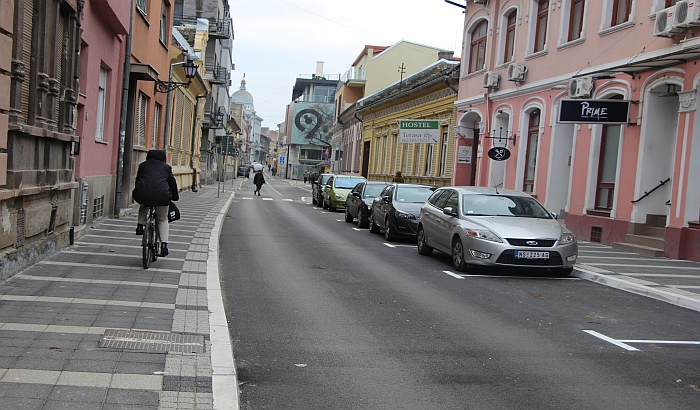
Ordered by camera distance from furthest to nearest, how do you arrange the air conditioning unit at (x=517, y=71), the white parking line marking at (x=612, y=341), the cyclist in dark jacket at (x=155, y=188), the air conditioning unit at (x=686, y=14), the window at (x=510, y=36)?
1. the window at (x=510, y=36)
2. the air conditioning unit at (x=517, y=71)
3. the air conditioning unit at (x=686, y=14)
4. the cyclist in dark jacket at (x=155, y=188)
5. the white parking line marking at (x=612, y=341)

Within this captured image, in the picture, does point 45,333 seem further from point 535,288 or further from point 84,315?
point 535,288

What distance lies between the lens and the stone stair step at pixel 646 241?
14.8 meters

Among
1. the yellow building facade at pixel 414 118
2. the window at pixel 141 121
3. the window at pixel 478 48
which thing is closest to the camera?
the window at pixel 141 121

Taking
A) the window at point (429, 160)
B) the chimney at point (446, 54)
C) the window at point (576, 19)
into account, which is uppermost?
the chimney at point (446, 54)

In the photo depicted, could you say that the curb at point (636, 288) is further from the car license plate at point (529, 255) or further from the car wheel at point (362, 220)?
the car wheel at point (362, 220)

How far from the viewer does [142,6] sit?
18.0 meters

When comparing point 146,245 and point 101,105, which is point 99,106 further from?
point 146,245

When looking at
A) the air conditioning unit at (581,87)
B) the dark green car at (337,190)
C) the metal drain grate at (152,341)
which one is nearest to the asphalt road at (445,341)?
the metal drain grate at (152,341)

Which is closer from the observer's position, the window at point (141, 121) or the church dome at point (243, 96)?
the window at point (141, 121)

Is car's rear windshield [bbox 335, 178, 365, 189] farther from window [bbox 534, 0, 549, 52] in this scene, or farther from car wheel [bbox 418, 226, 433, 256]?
car wheel [bbox 418, 226, 433, 256]

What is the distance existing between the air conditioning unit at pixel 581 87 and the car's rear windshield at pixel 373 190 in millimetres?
6519

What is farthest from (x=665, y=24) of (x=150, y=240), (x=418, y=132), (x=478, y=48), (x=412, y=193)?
(x=418, y=132)

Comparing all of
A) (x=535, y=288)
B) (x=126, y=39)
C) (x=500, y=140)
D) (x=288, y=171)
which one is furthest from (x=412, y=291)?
(x=288, y=171)

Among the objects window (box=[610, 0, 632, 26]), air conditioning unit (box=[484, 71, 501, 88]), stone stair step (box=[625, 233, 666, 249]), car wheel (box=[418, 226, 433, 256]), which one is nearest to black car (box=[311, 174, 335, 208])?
air conditioning unit (box=[484, 71, 501, 88])
